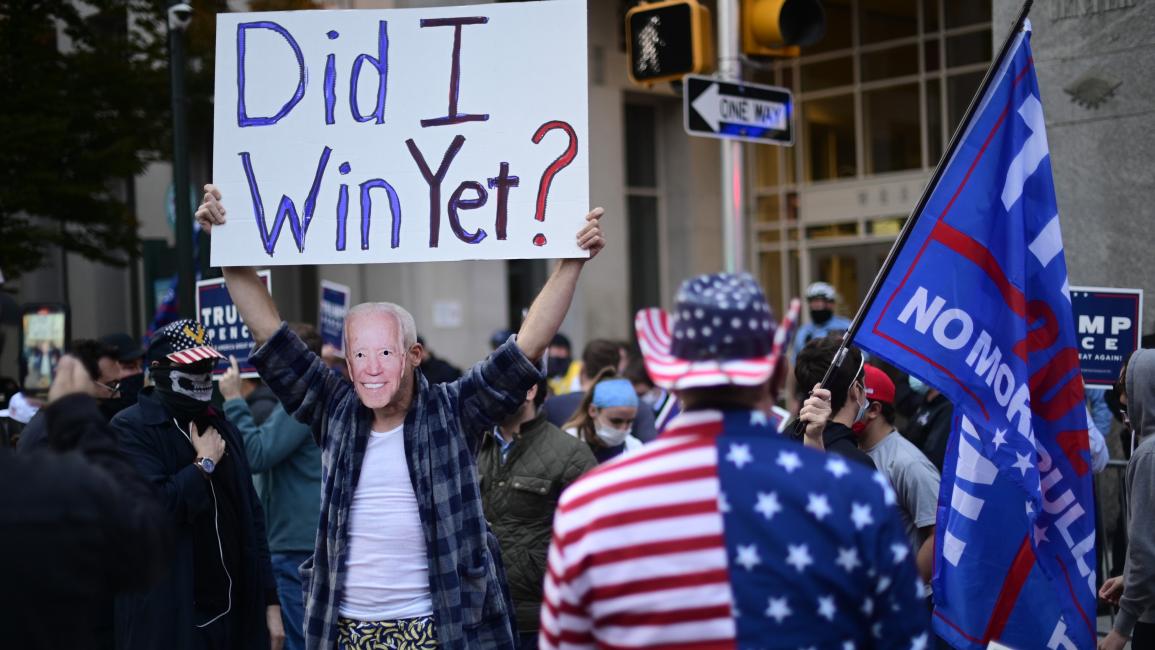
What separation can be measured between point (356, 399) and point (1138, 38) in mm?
6372

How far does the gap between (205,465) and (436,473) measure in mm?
1174

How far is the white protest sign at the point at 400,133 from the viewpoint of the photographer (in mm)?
4707

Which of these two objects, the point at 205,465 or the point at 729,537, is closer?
the point at 729,537

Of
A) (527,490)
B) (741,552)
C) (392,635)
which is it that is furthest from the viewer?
(527,490)

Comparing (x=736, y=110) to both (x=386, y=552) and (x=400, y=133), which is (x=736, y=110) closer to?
(x=400, y=133)

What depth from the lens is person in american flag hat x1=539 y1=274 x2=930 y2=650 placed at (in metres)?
2.55

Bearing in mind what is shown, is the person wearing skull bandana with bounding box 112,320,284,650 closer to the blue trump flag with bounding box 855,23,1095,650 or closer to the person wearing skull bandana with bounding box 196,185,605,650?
the person wearing skull bandana with bounding box 196,185,605,650

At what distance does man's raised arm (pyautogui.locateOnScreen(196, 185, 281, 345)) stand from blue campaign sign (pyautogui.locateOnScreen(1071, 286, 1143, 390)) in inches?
203

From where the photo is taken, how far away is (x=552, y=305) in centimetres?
447

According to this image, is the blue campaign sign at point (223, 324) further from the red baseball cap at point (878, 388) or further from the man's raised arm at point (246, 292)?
the red baseball cap at point (878, 388)

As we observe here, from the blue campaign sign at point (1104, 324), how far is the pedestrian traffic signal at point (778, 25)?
2603 millimetres

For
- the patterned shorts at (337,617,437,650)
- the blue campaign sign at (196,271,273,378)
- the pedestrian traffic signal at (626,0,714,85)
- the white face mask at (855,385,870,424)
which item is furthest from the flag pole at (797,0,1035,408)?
the blue campaign sign at (196,271,273,378)

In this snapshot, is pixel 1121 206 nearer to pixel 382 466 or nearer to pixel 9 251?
pixel 382 466

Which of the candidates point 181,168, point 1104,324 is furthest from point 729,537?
point 181,168
